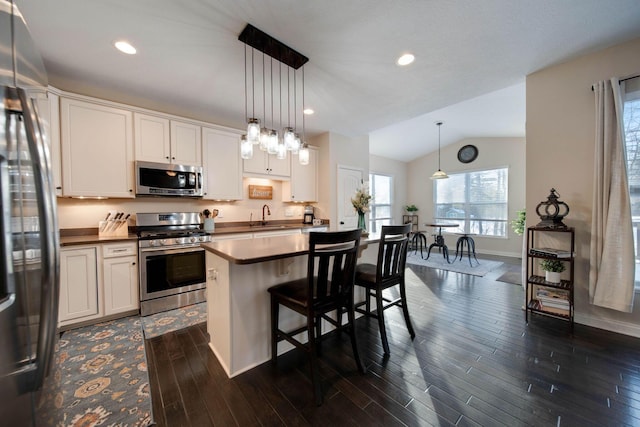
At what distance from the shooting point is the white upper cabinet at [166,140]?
116 inches

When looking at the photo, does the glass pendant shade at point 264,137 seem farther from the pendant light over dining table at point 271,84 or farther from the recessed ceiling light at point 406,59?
the recessed ceiling light at point 406,59

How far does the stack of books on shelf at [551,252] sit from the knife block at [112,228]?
15.0 feet

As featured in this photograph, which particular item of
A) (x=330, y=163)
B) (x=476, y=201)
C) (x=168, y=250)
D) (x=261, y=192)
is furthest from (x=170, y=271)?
(x=476, y=201)

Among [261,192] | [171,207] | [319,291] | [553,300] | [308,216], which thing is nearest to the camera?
[319,291]

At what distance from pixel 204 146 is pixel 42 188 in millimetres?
2922

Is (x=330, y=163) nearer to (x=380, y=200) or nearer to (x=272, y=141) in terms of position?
(x=272, y=141)

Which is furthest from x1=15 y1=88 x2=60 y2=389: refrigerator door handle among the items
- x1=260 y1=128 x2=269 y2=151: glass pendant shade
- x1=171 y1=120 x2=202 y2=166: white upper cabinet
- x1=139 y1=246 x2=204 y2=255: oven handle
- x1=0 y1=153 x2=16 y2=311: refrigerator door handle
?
x1=171 y1=120 x2=202 y2=166: white upper cabinet

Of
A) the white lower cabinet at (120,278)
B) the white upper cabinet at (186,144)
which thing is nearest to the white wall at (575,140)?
the white upper cabinet at (186,144)

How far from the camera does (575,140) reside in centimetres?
249

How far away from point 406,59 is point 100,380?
368 centimetres

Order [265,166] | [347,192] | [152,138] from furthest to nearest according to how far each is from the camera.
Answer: [347,192] → [265,166] → [152,138]

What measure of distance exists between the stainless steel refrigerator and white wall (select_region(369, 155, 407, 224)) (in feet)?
22.0

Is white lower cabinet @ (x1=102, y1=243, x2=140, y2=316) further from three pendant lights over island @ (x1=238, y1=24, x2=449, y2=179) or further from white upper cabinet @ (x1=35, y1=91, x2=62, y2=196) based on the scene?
three pendant lights over island @ (x1=238, y1=24, x2=449, y2=179)

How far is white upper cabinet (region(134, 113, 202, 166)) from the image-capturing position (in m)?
2.96
